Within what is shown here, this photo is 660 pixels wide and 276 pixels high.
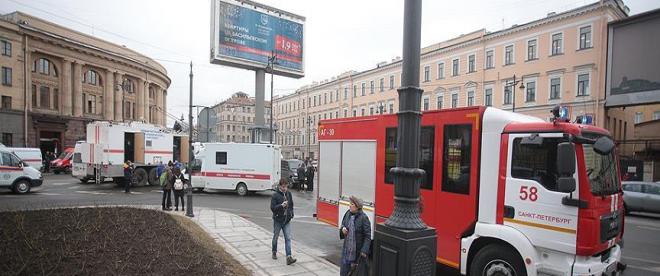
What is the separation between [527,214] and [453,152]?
1.47 meters

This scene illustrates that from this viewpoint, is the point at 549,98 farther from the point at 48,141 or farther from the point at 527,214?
the point at 48,141

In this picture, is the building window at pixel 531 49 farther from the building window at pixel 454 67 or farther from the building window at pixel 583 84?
the building window at pixel 454 67

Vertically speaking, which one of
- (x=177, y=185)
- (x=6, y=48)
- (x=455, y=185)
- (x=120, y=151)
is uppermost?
(x=6, y=48)

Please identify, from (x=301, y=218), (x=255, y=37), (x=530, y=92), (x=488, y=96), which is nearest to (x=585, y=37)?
(x=530, y=92)

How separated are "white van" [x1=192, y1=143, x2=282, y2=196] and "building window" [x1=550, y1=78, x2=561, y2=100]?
28552 mm

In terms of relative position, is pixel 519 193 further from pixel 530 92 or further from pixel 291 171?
pixel 530 92

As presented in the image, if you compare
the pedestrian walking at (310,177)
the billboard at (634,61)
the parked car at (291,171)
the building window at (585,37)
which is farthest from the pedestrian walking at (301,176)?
the building window at (585,37)

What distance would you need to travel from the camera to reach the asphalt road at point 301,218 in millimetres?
8422

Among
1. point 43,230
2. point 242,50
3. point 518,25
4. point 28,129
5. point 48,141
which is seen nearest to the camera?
point 43,230

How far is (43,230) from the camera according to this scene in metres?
7.59

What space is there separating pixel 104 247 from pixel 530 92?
39.4 meters

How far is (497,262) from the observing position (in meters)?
5.56

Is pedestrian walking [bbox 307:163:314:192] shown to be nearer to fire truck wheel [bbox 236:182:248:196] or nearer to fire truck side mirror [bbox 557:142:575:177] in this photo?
fire truck wheel [bbox 236:182:248:196]

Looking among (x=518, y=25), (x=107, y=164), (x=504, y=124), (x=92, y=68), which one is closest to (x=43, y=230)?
(x=504, y=124)
